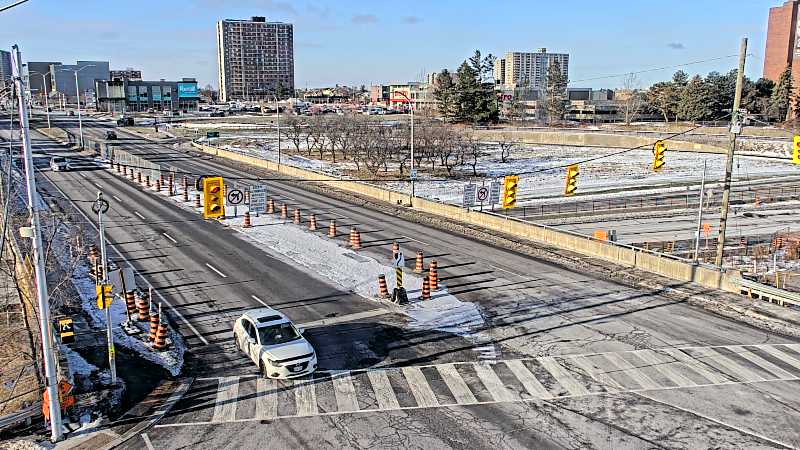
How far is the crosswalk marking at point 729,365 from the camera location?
17.2m

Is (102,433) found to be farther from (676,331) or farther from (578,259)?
(578,259)

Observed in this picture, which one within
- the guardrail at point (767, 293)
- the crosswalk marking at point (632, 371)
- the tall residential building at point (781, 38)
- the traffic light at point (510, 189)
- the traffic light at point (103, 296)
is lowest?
the crosswalk marking at point (632, 371)

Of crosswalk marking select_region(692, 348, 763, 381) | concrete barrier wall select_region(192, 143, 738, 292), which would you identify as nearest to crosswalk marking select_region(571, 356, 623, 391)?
crosswalk marking select_region(692, 348, 763, 381)

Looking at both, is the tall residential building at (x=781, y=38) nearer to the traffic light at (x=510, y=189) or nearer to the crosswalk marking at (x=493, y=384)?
the traffic light at (x=510, y=189)

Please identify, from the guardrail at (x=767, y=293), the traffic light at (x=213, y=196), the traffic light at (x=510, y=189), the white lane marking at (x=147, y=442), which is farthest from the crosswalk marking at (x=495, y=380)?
the traffic light at (x=510, y=189)

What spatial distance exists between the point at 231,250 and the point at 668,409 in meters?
22.5

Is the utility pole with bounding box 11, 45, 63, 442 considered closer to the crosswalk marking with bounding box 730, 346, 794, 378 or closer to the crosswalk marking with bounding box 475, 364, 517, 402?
the crosswalk marking with bounding box 475, 364, 517, 402

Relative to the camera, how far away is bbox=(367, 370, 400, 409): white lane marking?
51.1 feet

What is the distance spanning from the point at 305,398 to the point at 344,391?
40.0 inches

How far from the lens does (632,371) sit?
17.7 m

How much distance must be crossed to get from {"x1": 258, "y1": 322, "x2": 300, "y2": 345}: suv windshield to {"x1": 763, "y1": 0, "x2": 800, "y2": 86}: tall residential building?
414 ft

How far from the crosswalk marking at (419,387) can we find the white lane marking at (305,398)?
2503 millimetres

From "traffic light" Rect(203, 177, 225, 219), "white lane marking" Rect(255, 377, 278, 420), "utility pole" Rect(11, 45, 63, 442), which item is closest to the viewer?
"utility pole" Rect(11, 45, 63, 442)

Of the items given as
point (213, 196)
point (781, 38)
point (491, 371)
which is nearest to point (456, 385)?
point (491, 371)
